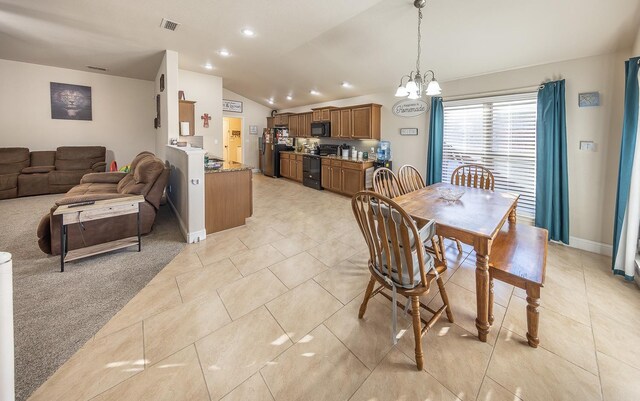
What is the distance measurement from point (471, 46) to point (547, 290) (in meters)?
3.06

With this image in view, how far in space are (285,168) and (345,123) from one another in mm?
2732

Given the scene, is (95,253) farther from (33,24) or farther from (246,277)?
(33,24)

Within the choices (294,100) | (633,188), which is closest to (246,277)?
(633,188)

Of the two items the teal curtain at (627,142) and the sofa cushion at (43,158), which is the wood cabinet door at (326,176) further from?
the sofa cushion at (43,158)

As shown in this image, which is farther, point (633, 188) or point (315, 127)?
point (315, 127)

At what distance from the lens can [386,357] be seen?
163 centimetres

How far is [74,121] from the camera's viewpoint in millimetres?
6109

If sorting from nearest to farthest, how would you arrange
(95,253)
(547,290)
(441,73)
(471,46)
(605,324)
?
(605,324), (547,290), (95,253), (471,46), (441,73)

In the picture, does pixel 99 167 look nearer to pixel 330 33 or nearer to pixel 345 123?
pixel 345 123

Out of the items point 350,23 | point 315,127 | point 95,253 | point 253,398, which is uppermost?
point 350,23

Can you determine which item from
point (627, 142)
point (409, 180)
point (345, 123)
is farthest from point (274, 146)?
point (627, 142)

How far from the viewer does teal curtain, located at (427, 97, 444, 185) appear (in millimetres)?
4602

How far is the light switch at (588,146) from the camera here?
10.3 feet

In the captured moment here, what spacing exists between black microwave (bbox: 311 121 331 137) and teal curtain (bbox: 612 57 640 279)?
5177 mm
